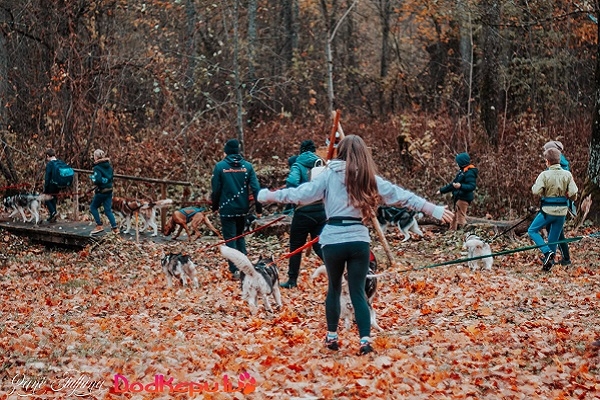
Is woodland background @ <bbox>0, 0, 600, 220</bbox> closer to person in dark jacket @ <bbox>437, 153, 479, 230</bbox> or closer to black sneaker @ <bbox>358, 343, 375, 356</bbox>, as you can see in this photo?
person in dark jacket @ <bbox>437, 153, 479, 230</bbox>

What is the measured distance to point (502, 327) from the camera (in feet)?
28.2

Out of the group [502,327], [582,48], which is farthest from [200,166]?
[502,327]

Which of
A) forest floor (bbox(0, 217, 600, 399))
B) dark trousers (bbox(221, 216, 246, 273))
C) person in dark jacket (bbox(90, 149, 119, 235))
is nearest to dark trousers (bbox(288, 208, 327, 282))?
forest floor (bbox(0, 217, 600, 399))

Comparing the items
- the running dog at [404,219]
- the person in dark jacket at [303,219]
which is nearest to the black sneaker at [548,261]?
the person in dark jacket at [303,219]

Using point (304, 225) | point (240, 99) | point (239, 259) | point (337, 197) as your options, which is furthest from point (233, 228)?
point (240, 99)

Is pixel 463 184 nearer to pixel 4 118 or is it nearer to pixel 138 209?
pixel 138 209

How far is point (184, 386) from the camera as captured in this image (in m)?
6.66

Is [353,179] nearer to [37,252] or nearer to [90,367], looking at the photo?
[90,367]

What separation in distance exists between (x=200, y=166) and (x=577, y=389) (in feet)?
55.8

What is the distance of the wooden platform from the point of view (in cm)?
1684

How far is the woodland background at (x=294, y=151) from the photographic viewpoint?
23.9 ft

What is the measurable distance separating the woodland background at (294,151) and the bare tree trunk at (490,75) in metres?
0.06

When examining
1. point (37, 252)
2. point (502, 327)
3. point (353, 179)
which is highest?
point (353, 179)

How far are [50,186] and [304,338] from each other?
1126 centimetres
